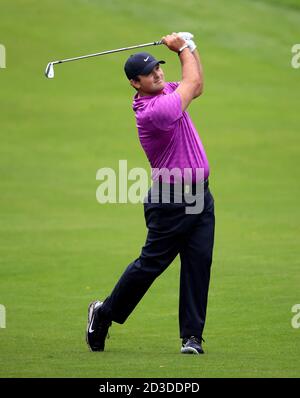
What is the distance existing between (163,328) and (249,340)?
1.03 m

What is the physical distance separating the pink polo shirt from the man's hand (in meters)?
0.35

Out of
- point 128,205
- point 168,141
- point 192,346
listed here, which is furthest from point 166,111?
point 128,205

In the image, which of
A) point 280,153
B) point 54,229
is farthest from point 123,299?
point 280,153

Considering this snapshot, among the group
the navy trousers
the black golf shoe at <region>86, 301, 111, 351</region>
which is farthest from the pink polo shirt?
the black golf shoe at <region>86, 301, 111, 351</region>

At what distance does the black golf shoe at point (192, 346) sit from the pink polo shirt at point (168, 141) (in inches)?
Answer: 47.7

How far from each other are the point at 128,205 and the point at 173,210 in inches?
371

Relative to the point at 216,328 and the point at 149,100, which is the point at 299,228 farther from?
the point at 149,100

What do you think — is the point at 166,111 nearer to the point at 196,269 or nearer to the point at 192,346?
the point at 196,269

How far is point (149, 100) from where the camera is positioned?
793 cm

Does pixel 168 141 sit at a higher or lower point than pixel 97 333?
higher

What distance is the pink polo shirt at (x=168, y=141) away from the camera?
25.5 ft

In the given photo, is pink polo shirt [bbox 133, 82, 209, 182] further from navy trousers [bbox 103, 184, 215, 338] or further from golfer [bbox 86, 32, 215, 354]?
navy trousers [bbox 103, 184, 215, 338]

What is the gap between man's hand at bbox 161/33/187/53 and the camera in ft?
25.9

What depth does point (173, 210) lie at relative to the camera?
8055 millimetres
